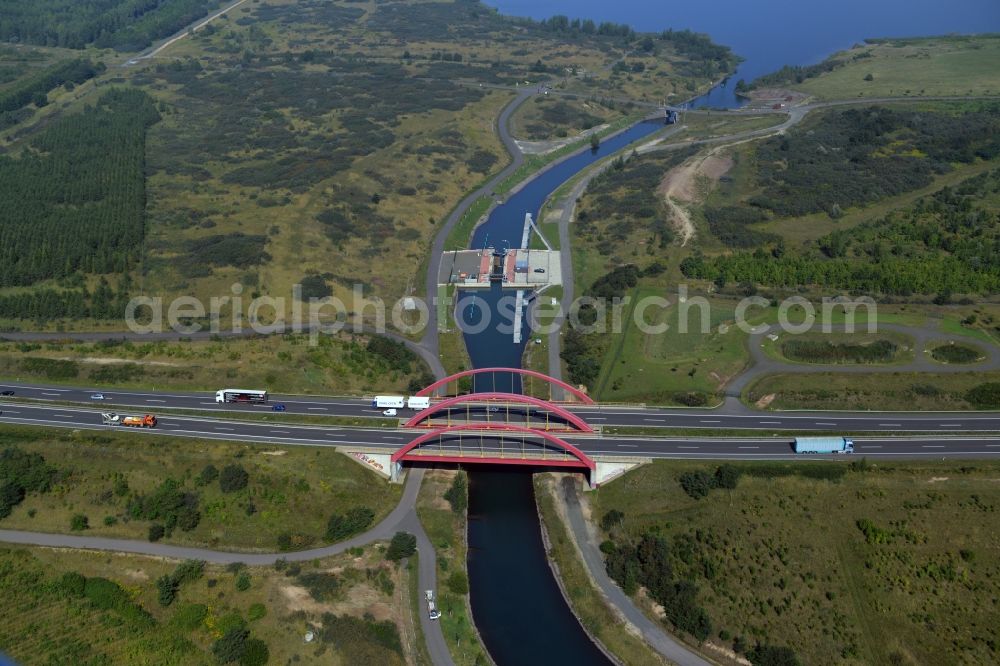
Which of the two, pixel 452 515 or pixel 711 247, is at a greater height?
pixel 711 247

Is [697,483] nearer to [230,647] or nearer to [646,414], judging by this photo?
[646,414]

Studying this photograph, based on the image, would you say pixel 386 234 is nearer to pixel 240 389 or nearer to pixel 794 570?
pixel 240 389

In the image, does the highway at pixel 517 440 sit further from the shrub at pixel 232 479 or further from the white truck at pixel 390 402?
the shrub at pixel 232 479

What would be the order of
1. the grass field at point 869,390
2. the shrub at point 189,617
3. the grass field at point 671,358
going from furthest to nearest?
the grass field at point 671,358 < the grass field at point 869,390 < the shrub at point 189,617

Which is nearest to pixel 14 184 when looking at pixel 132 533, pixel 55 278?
pixel 55 278

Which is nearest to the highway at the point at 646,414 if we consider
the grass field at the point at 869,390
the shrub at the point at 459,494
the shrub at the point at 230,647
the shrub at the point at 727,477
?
the grass field at the point at 869,390

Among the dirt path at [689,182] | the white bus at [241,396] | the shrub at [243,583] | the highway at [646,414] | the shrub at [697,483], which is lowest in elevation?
the shrub at [243,583]

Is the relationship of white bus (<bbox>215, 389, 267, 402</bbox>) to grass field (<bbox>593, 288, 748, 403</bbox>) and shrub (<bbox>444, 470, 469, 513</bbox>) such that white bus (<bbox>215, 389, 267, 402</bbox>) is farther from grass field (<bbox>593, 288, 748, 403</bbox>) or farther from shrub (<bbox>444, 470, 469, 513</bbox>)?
grass field (<bbox>593, 288, 748, 403</bbox>)
